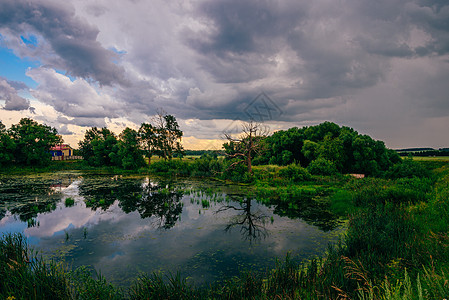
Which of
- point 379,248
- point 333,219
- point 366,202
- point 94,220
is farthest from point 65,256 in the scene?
point 366,202

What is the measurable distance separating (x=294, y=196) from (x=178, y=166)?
24905 millimetres

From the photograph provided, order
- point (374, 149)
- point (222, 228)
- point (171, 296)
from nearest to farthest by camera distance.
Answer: point (171, 296) < point (222, 228) < point (374, 149)

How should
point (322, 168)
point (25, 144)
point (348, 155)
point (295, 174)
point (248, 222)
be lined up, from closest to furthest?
point (248, 222), point (295, 174), point (322, 168), point (348, 155), point (25, 144)

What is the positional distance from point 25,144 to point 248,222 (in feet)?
170

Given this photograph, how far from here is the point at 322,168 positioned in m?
28.8

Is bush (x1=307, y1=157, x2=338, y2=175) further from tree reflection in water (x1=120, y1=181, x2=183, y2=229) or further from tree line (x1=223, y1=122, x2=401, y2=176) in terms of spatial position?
tree reflection in water (x1=120, y1=181, x2=183, y2=229)

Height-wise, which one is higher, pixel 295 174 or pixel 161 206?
pixel 295 174

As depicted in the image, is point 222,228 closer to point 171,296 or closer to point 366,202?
point 171,296

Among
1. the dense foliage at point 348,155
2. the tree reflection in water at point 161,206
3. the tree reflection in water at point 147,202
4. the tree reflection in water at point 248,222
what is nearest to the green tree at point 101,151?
the tree reflection in water at point 147,202

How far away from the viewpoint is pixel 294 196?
20172mm

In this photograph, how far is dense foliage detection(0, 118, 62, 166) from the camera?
40.8 meters

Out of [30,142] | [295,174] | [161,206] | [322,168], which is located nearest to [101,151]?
[30,142]

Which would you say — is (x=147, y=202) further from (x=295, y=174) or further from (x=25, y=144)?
(x=25, y=144)

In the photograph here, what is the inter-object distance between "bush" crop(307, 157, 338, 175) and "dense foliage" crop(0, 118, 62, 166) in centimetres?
5107
